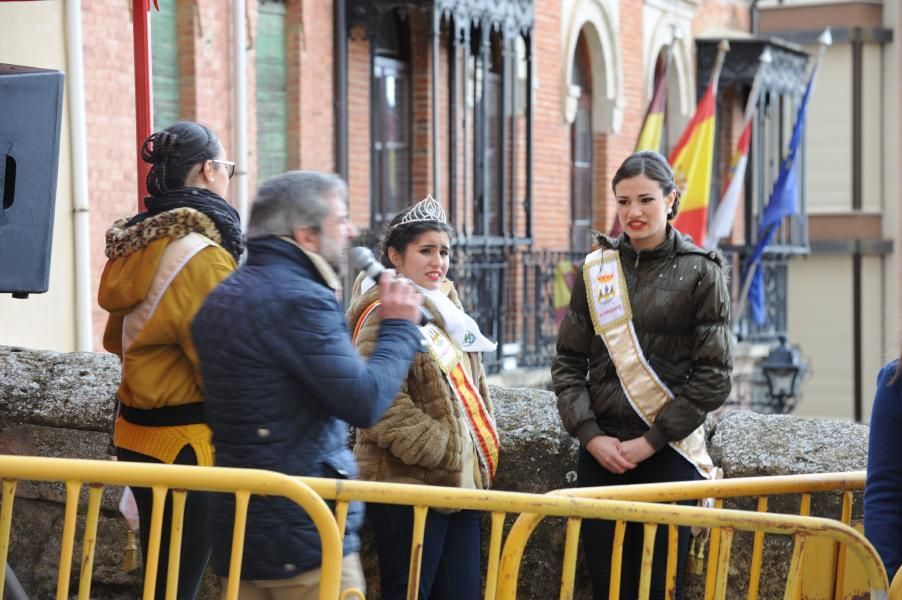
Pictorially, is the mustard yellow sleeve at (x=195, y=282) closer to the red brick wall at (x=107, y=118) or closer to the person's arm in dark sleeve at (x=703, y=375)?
the person's arm in dark sleeve at (x=703, y=375)

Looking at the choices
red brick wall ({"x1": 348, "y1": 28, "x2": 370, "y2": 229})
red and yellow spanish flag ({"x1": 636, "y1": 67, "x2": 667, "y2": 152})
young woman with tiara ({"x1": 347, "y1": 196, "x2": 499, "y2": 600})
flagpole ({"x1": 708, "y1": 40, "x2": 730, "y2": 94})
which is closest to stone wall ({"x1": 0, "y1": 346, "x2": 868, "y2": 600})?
young woman with tiara ({"x1": 347, "y1": 196, "x2": 499, "y2": 600})

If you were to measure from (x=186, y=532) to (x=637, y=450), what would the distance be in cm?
131

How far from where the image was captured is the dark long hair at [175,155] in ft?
13.1

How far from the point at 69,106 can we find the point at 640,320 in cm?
588

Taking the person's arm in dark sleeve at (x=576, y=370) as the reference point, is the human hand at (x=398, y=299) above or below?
above

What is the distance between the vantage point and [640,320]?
4.15m

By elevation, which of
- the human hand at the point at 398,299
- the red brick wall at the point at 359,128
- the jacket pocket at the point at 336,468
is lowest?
the jacket pocket at the point at 336,468

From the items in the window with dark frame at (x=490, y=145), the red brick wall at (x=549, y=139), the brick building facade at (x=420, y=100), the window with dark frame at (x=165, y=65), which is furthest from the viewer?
the red brick wall at (x=549, y=139)

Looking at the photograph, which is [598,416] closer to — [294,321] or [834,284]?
[294,321]

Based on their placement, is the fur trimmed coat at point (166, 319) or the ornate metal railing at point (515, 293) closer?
the fur trimmed coat at point (166, 319)

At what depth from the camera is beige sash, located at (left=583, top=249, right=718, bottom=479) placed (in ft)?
13.6

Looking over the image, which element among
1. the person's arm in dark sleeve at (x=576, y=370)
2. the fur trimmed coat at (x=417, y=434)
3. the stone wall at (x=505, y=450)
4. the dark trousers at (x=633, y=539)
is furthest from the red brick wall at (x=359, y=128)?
the dark trousers at (x=633, y=539)

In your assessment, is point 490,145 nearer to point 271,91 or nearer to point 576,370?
point 271,91

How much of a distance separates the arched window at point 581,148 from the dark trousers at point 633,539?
13484mm
